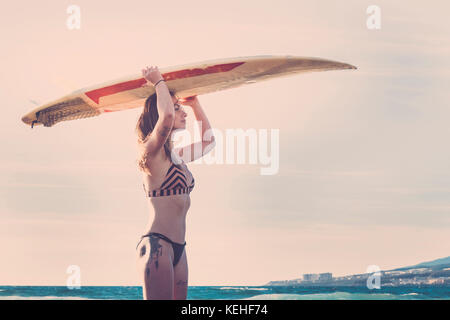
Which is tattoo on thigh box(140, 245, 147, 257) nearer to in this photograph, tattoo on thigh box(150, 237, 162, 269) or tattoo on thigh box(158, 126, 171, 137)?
tattoo on thigh box(150, 237, 162, 269)

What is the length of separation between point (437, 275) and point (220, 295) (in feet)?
20.1

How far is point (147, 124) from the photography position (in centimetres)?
409

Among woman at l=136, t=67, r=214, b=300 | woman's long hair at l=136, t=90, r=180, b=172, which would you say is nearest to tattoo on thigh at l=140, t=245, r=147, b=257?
woman at l=136, t=67, r=214, b=300

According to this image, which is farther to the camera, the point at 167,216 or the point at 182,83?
the point at 182,83

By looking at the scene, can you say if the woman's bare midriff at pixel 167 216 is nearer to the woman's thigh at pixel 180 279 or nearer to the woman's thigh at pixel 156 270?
the woman's thigh at pixel 156 270

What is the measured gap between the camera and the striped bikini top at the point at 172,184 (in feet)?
12.9

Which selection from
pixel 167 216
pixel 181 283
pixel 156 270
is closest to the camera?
pixel 156 270

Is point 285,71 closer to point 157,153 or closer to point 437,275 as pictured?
point 157,153

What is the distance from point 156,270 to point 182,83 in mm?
1538

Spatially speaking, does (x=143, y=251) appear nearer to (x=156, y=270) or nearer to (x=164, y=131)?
(x=156, y=270)

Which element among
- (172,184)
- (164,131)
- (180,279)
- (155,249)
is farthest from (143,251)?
(164,131)

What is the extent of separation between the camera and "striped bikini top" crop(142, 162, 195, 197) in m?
3.94

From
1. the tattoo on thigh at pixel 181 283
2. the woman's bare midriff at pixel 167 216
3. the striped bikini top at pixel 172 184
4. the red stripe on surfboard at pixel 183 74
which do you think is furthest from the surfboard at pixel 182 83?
the tattoo on thigh at pixel 181 283

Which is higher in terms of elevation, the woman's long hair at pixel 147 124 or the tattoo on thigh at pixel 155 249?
the woman's long hair at pixel 147 124
